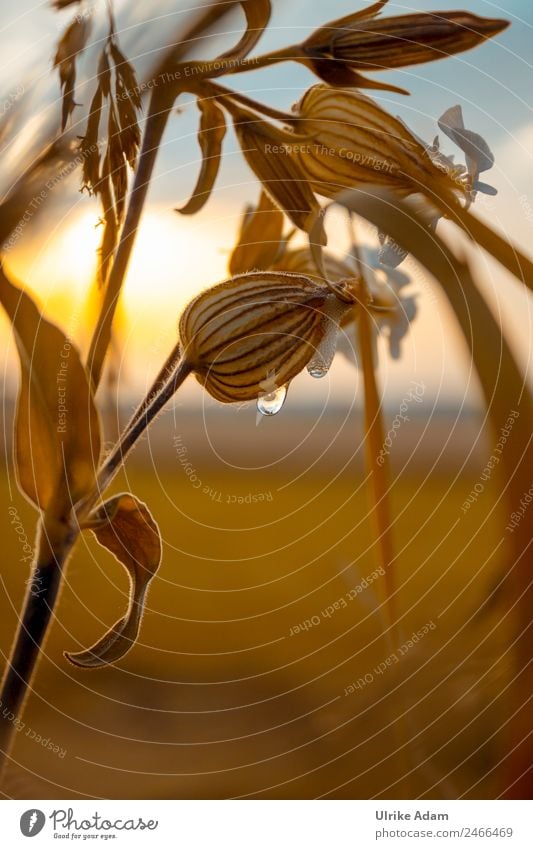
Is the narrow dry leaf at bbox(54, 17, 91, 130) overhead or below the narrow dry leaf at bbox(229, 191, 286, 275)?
overhead

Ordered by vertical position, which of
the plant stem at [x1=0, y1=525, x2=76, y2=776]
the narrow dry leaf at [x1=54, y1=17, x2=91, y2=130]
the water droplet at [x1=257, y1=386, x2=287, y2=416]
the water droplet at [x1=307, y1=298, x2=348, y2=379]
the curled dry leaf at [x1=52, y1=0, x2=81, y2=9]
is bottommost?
the plant stem at [x1=0, y1=525, x2=76, y2=776]

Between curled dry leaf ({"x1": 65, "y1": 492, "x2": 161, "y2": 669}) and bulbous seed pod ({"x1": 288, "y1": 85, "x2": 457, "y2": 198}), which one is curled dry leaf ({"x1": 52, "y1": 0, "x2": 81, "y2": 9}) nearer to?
bulbous seed pod ({"x1": 288, "y1": 85, "x2": 457, "y2": 198})

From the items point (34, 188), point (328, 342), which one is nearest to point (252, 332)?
point (328, 342)

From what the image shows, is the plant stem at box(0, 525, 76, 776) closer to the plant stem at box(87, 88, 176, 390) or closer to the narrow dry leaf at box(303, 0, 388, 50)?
the plant stem at box(87, 88, 176, 390)

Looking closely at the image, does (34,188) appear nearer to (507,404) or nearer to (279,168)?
(279,168)

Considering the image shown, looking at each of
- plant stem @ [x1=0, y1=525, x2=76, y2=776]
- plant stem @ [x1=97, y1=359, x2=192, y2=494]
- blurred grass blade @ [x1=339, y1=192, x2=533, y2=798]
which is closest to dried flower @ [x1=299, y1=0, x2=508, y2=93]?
blurred grass blade @ [x1=339, y1=192, x2=533, y2=798]

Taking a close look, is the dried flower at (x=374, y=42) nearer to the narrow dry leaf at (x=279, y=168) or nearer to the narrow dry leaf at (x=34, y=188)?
the narrow dry leaf at (x=279, y=168)

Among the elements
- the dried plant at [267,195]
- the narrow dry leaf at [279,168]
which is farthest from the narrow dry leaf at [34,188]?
the narrow dry leaf at [279,168]
